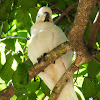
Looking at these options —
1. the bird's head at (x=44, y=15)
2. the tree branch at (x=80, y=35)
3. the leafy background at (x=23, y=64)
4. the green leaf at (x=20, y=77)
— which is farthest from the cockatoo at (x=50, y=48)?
the green leaf at (x=20, y=77)

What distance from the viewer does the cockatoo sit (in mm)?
1963

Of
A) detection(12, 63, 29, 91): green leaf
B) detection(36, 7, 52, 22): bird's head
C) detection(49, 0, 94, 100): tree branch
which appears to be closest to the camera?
detection(12, 63, 29, 91): green leaf

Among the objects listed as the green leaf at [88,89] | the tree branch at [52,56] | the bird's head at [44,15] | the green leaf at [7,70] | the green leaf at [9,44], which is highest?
the bird's head at [44,15]

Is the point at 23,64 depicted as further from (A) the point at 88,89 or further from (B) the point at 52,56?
(A) the point at 88,89

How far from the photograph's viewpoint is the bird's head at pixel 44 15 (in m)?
2.16

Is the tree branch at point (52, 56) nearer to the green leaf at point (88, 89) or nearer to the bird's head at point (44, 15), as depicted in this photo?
the green leaf at point (88, 89)

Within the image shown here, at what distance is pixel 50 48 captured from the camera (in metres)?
2.05

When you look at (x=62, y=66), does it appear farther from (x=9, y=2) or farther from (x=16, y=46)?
(x=9, y=2)

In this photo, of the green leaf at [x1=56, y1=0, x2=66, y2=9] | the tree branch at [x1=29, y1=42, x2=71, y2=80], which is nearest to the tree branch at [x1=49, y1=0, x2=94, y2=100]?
the tree branch at [x1=29, y1=42, x2=71, y2=80]

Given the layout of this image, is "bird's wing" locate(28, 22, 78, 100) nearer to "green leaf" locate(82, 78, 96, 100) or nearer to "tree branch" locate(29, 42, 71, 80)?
"green leaf" locate(82, 78, 96, 100)

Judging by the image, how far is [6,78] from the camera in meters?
1.75

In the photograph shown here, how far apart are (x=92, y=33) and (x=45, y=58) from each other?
47 centimetres

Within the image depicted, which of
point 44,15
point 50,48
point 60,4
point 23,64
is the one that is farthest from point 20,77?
point 60,4

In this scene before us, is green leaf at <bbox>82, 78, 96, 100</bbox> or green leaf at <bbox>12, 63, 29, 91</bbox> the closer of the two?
green leaf at <bbox>12, 63, 29, 91</bbox>
